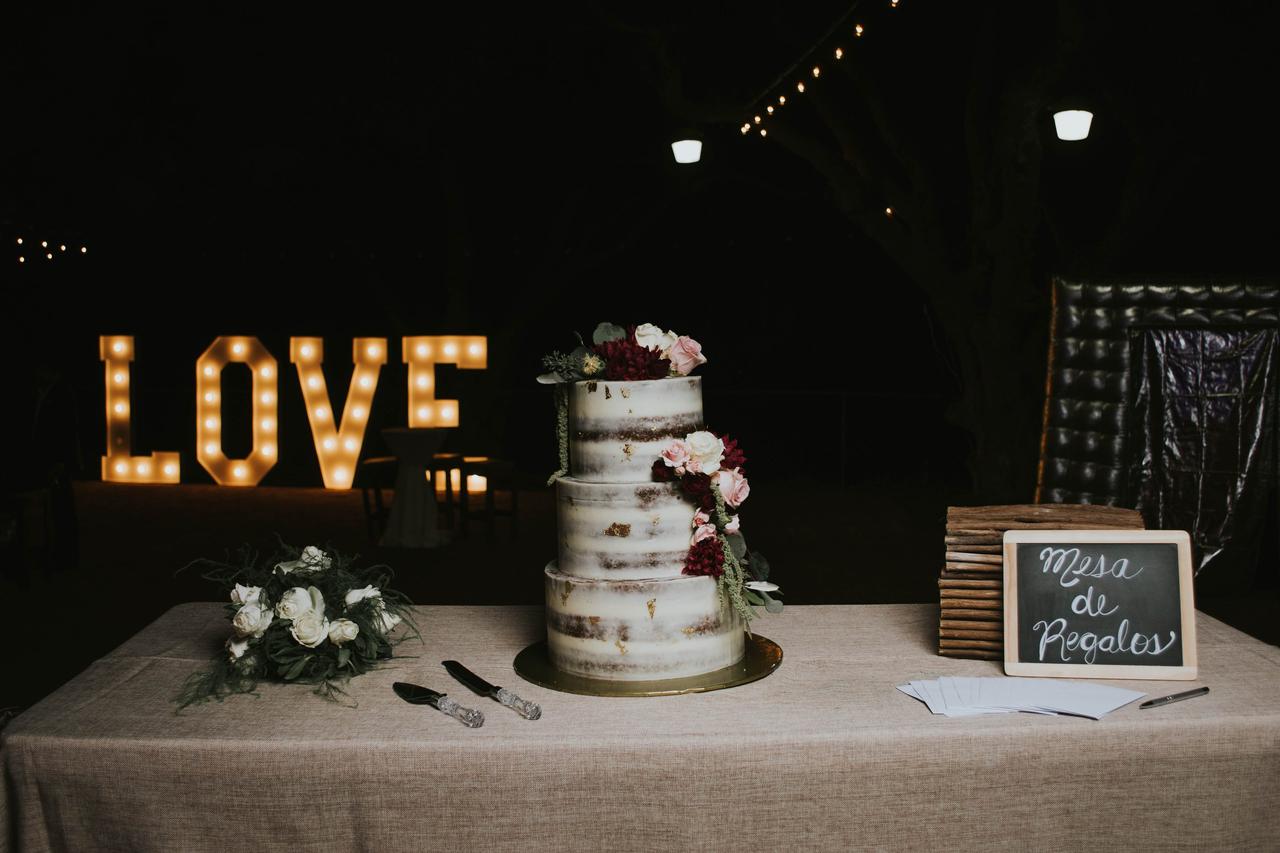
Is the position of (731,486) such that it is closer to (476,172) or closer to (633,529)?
(633,529)

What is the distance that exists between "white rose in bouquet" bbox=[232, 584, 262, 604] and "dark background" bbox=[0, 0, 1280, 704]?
469 centimetres

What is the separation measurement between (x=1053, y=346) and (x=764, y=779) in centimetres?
497

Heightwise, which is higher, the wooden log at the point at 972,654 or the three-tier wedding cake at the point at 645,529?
the three-tier wedding cake at the point at 645,529

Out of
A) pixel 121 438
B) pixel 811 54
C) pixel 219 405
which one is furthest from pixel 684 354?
pixel 121 438

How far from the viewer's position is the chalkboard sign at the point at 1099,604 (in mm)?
2303

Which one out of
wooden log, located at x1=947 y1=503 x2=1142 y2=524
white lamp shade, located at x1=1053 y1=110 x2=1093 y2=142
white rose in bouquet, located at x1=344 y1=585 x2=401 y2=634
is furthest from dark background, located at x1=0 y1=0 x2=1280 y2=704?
white rose in bouquet, located at x1=344 y1=585 x2=401 y2=634

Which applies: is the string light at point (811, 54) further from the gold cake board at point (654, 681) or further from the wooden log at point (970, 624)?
the gold cake board at point (654, 681)

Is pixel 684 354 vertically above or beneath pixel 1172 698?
above

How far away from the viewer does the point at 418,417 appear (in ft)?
39.1

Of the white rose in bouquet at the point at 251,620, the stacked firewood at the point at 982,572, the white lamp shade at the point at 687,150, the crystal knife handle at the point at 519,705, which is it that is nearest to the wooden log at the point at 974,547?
the stacked firewood at the point at 982,572

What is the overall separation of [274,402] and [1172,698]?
11.7m

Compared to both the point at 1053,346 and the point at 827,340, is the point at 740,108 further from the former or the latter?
the point at 827,340

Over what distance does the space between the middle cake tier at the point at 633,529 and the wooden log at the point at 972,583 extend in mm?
612

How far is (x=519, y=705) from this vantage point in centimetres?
209
